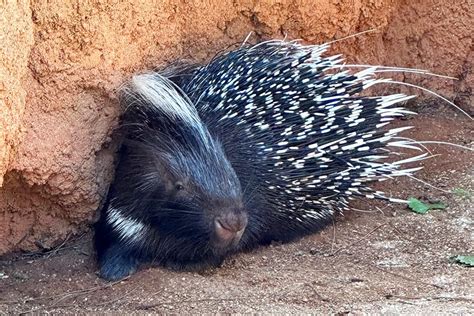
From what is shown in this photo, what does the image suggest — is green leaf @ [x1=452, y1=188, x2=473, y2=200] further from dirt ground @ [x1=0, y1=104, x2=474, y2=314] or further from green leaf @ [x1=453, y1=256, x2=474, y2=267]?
green leaf @ [x1=453, y1=256, x2=474, y2=267]

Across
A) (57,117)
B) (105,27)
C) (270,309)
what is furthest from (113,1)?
(270,309)

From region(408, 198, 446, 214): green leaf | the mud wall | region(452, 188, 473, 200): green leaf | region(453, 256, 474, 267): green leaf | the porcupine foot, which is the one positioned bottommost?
region(453, 256, 474, 267): green leaf

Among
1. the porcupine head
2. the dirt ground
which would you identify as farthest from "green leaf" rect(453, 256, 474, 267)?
the porcupine head

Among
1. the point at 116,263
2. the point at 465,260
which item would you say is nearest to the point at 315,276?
the point at 465,260

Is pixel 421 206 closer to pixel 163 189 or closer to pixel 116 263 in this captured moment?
pixel 163 189

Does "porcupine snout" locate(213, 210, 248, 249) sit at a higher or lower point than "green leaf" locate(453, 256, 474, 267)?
higher

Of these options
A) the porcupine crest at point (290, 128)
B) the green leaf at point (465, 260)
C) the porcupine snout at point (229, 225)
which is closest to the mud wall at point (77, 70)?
the porcupine crest at point (290, 128)

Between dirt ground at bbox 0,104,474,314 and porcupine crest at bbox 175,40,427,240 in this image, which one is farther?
porcupine crest at bbox 175,40,427,240
